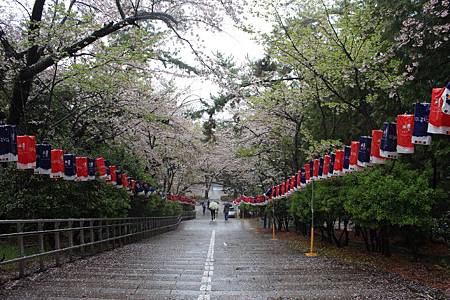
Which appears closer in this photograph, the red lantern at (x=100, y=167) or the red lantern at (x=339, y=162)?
the red lantern at (x=339, y=162)

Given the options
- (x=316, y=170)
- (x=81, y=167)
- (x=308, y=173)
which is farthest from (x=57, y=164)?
(x=308, y=173)

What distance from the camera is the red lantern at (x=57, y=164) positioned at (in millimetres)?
11070

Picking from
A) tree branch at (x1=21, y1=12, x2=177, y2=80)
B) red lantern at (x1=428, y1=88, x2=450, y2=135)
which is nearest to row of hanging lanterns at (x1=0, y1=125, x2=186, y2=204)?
tree branch at (x1=21, y1=12, x2=177, y2=80)

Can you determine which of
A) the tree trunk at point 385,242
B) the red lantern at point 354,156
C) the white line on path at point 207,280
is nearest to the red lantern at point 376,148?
the red lantern at point 354,156

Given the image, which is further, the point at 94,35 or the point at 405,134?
the point at 94,35

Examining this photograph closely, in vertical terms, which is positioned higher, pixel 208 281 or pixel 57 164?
pixel 57 164

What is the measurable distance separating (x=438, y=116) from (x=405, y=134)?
1653 millimetres

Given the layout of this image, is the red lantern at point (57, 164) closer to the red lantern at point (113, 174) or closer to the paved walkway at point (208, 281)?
the paved walkway at point (208, 281)

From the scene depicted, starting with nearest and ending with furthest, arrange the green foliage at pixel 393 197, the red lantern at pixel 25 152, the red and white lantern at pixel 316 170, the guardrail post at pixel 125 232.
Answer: the green foliage at pixel 393 197
the red lantern at pixel 25 152
the red and white lantern at pixel 316 170
the guardrail post at pixel 125 232

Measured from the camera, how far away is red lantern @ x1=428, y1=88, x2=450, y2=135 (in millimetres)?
6588

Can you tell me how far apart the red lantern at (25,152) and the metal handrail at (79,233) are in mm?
1243

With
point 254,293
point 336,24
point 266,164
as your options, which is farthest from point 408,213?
point 266,164

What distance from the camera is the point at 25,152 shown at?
9.78 metres

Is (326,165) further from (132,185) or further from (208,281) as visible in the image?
(132,185)
